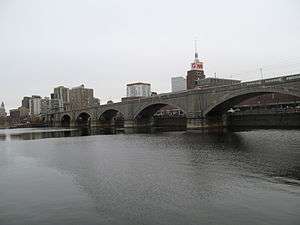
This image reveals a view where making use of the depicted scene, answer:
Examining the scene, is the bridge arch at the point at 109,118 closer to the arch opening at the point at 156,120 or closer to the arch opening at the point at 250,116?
the arch opening at the point at 156,120

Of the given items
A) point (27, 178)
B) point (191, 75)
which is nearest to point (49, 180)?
point (27, 178)

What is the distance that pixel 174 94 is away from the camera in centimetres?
7356

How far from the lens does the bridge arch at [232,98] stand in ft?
164

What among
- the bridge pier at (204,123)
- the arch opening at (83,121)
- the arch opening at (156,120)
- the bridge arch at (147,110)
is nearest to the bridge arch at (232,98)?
the bridge pier at (204,123)

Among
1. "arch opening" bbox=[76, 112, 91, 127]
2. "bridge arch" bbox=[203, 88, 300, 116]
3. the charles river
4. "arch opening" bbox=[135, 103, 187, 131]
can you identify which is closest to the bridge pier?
"bridge arch" bbox=[203, 88, 300, 116]

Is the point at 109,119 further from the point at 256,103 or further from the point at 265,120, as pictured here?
the point at 265,120

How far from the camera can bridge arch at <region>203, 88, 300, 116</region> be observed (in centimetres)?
A: 5006

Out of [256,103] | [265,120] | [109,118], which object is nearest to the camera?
[265,120]

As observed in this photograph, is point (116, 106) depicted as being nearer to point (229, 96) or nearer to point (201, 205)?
point (229, 96)

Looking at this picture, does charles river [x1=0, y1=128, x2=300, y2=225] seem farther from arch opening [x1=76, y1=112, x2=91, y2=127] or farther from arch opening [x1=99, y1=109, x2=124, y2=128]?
arch opening [x1=76, y1=112, x2=91, y2=127]

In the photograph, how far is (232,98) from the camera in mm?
58969

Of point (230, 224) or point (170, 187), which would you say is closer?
point (230, 224)

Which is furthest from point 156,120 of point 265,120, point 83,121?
point 83,121

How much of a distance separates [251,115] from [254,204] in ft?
213
